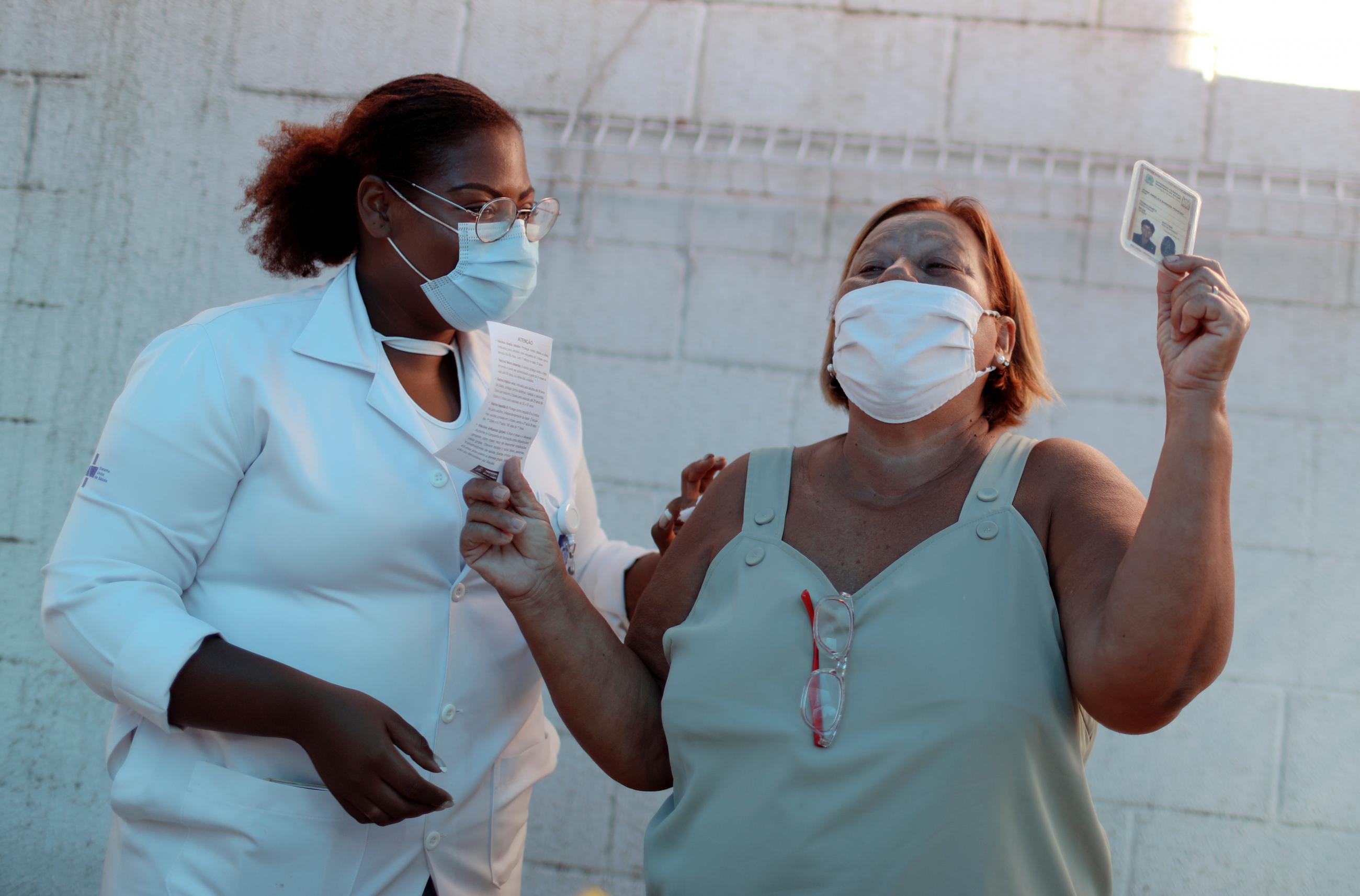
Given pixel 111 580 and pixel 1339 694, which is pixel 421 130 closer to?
pixel 111 580

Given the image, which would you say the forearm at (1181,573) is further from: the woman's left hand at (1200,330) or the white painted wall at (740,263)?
the white painted wall at (740,263)

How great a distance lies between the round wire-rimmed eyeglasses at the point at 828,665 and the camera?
54.1 inches

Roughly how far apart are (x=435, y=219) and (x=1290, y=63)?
226 cm

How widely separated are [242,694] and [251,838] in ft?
0.79

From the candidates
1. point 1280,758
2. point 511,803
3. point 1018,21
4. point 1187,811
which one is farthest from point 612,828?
point 1018,21

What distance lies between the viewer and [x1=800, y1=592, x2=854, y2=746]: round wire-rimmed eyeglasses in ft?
4.51

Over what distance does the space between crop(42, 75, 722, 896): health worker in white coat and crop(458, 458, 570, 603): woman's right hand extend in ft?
0.36

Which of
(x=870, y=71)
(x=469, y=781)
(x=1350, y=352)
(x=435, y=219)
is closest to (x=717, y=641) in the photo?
(x=469, y=781)

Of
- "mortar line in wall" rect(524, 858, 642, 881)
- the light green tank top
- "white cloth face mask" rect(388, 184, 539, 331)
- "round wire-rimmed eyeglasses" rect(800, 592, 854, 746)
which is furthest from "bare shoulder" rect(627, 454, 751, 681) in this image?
"mortar line in wall" rect(524, 858, 642, 881)

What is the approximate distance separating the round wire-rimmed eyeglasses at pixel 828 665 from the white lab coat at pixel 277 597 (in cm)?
60

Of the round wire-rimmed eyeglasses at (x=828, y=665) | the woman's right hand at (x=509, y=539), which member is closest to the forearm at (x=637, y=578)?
the woman's right hand at (x=509, y=539)

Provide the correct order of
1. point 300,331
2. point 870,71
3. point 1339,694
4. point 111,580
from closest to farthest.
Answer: point 111,580, point 300,331, point 1339,694, point 870,71

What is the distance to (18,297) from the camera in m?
2.93

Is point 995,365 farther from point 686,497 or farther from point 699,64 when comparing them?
point 699,64
